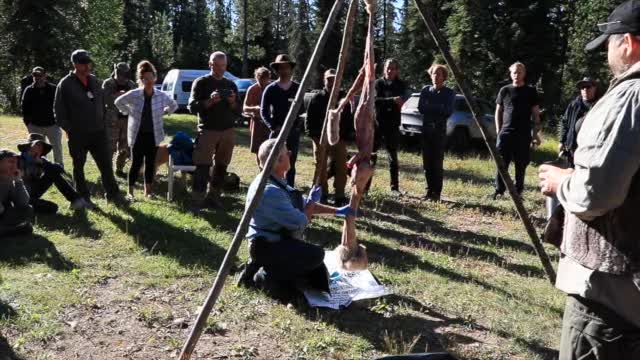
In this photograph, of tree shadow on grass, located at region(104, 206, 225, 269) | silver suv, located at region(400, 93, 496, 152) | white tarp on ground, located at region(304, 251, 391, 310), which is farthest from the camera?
silver suv, located at region(400, 93, 496, 152)

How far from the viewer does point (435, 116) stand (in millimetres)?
8680

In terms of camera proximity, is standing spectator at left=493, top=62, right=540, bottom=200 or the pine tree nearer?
standing spectator at left=493, top=62, right=540, bottom=200

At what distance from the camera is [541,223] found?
805 centimetres

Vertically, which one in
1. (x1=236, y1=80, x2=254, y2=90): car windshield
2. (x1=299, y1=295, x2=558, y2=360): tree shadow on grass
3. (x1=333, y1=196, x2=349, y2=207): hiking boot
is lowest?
(x1=299, y1=295, x2=558, y2=360): tree shadow on grass

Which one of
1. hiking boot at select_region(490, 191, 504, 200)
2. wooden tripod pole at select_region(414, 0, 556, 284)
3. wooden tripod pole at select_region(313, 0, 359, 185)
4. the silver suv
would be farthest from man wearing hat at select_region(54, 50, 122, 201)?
the silver suv

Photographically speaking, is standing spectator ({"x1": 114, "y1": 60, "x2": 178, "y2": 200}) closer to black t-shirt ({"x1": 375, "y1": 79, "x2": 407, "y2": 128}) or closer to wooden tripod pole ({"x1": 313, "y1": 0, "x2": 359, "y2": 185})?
black t-shirt ({"x1": 375, "y1": 79, "x2": 407, "y2": 128})

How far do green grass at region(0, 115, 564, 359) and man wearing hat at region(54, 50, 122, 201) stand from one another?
73cm

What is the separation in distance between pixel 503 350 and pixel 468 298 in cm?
97

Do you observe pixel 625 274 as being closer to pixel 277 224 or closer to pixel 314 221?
pixel 277 224

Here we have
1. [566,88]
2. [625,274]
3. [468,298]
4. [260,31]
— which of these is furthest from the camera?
[260,31]

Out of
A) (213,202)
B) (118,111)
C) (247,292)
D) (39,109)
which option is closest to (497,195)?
(213,202)

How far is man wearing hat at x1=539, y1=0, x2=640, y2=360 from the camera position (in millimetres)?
1984

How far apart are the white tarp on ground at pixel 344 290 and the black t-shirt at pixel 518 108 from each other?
4255 millimetres

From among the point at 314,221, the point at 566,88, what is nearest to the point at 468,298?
the point at 314,221
